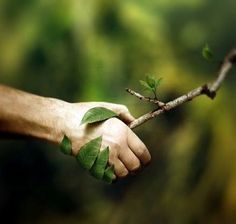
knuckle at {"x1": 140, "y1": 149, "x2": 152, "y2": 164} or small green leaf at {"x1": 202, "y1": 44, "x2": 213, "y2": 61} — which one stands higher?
small green leaf at {"x1": 202, "y1": 44, "x2": 213, "y2": 61}

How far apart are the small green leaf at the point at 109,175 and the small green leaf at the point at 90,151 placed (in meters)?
0.04

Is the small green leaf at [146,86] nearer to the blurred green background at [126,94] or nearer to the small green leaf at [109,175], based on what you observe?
the blurred green background at [126,94]

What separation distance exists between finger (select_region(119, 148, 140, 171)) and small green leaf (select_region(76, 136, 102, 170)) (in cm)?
6

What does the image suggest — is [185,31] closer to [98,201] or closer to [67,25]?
[67,25]

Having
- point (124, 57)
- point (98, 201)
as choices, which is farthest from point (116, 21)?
point (98, 201)

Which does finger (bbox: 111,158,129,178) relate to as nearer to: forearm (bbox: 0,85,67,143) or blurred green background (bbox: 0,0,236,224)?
blurred green background (bbox: 0,0,236,224)

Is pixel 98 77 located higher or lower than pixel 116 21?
lower

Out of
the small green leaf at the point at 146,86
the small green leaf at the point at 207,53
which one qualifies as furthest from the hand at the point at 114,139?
the small green leaf at the point at 207,53

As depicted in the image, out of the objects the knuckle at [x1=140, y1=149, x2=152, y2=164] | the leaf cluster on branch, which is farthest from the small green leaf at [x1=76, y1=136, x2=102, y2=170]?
the knuckle at [x1=140, y1=149, x2=152, y2=164]

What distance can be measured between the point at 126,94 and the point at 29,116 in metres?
0.24

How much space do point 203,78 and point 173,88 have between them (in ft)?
0.26

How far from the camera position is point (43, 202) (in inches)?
51.8

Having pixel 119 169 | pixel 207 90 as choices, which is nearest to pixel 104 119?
pixel 119 169

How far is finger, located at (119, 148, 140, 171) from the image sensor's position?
4.14ft
